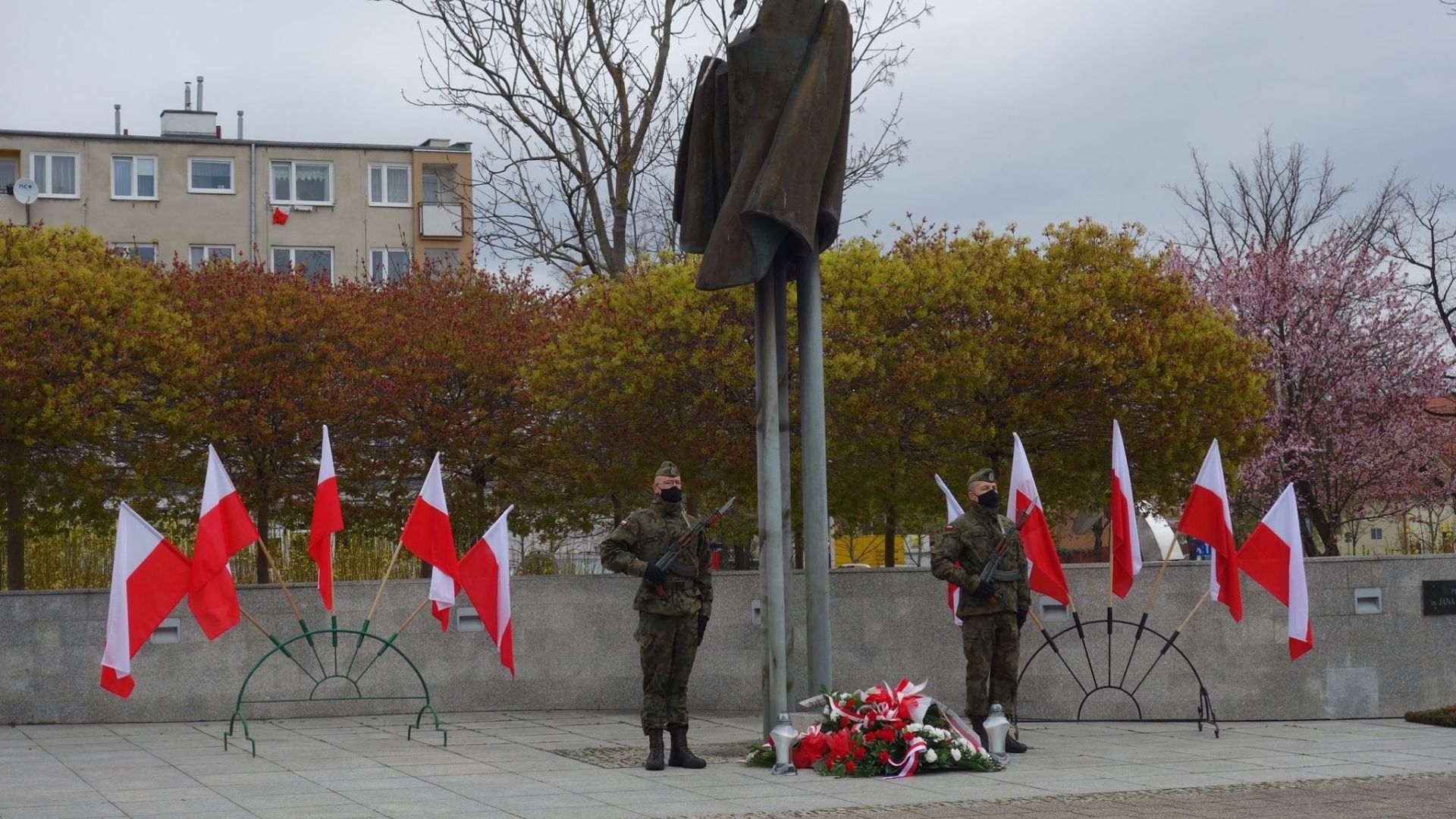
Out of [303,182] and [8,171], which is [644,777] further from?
[8,171]

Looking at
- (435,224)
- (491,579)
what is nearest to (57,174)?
(435,224)

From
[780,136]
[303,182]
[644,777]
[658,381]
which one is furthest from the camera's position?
[303,182]

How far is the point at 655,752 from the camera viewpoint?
10961 millimetres

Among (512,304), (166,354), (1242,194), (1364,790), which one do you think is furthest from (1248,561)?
(1242,194)

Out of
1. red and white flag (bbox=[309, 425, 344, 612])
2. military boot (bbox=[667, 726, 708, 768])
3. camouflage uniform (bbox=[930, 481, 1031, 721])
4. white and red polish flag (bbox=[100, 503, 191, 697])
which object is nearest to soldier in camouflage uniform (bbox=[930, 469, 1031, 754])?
camouflage uniform (bbox=[930, 481, 1031, 721])

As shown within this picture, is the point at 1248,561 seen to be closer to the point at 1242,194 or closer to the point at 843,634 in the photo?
the point at 843,634

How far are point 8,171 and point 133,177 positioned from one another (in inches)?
147

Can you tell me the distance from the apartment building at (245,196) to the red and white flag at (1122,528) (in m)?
40.0

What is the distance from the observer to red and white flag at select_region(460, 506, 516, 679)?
12.9 metres

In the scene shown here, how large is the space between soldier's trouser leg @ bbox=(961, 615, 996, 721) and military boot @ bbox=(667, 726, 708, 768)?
2110 millimetres

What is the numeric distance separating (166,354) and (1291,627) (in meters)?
12.2

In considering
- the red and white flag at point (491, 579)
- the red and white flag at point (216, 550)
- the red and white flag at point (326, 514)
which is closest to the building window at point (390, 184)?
the red and white flag at point (326, 514)

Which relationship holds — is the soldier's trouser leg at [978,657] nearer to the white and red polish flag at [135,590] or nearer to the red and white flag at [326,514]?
the red and white flag at [326,514]

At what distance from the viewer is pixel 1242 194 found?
130 ft
